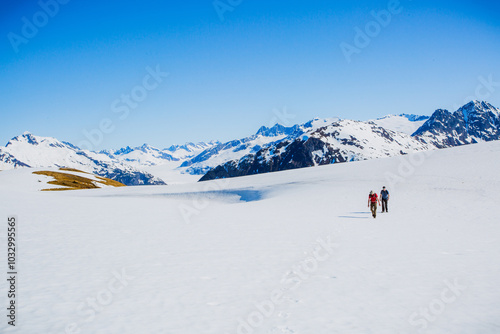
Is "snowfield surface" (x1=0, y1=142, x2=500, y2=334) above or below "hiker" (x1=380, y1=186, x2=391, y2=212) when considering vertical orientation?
below

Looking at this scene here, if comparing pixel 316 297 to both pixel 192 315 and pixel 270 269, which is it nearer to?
pixel 270 269

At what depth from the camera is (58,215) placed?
2447 centimetres

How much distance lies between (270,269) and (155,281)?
14.4 feet

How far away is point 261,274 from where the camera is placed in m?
10.4

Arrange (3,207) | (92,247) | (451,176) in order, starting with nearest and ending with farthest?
(92,247)
(3,207)
(451,176)

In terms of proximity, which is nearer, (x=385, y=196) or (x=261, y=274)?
(x=261, y=274)

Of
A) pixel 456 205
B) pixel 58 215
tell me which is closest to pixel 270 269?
pixel 58 215

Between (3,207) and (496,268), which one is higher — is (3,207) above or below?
above

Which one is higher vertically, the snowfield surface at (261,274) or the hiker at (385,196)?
the hiker at (385,196)

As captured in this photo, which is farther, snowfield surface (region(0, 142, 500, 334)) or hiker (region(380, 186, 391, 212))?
hiker (region(380, 186, 391, 212))

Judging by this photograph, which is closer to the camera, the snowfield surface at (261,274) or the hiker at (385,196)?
the snowfield surface at (261,274)

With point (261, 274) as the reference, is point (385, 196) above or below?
above

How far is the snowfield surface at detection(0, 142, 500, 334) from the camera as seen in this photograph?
7180mm

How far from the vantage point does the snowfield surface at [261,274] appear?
23.6 feet
